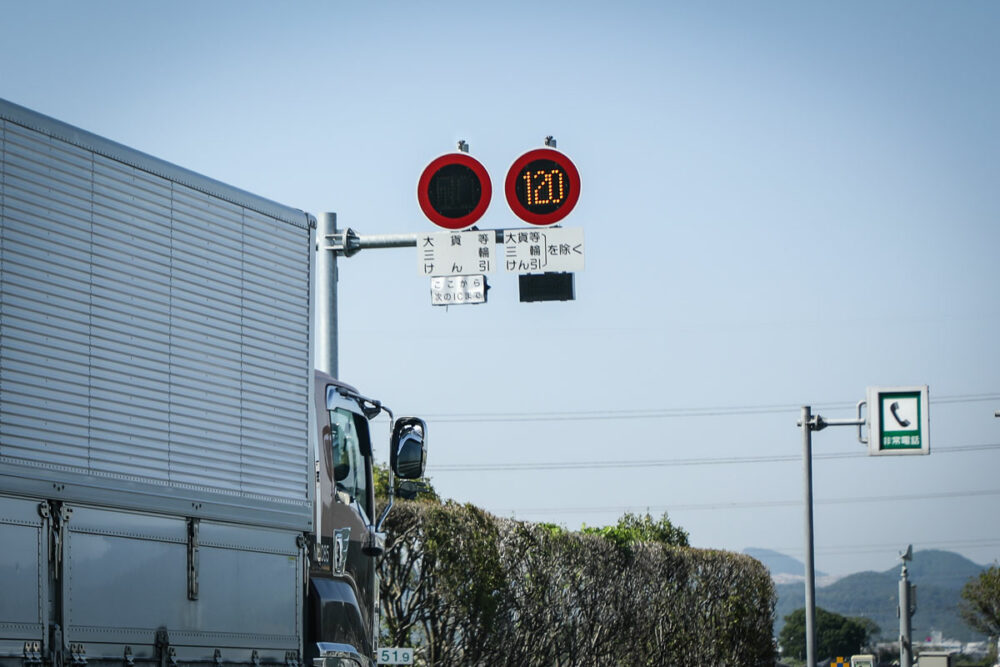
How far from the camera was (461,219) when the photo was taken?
1420 centimetres

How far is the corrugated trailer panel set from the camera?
7012mm

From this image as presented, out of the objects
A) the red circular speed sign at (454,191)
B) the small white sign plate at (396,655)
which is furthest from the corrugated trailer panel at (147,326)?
the red circular speed sign at (454,191)

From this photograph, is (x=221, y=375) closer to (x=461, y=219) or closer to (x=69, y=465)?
(x=69, y=465)

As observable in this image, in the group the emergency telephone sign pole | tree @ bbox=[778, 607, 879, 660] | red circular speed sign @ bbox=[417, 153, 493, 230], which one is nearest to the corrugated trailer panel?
red circular speed sign @ bbox=[417, 153, 493, 230]

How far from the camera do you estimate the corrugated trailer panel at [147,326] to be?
701cm

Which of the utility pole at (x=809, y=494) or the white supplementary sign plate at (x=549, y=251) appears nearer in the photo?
the white supplementary sign plate at (x=549, y=251)

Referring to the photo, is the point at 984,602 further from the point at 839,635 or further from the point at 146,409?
the point at 146,409

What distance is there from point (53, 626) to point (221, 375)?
6.41 ft

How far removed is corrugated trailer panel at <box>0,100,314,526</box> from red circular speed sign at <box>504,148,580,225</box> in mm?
4846

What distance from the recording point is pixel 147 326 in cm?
776

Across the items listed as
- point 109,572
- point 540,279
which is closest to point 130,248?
point 109,572

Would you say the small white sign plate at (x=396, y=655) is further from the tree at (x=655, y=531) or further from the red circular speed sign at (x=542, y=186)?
the tree at (x=655, y=531)

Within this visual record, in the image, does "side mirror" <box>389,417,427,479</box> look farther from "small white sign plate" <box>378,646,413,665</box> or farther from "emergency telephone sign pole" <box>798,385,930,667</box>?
"emergency telephone sign pole" <box>798,385,930,667</box>

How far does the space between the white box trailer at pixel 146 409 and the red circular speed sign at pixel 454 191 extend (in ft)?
16.6
